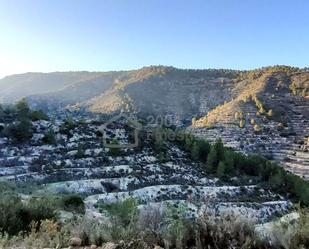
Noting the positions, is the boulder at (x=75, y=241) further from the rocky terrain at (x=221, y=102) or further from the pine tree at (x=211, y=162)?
the rocky terrain at (x=221, y=102)

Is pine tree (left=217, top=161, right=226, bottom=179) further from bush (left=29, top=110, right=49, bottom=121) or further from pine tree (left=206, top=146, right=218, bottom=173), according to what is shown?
bush (left=29, top=110, right=49, bottom=121)

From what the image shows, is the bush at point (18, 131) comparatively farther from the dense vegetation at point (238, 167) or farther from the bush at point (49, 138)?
the dense vegetation at point (238, 167)

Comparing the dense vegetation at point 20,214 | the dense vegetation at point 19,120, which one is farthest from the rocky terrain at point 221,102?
the dense vegetation at point 20,214

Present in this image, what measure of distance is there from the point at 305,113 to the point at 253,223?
120 metres

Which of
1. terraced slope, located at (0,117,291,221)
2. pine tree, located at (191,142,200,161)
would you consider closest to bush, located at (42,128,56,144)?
terraced slope, located at (0,117,291,221)

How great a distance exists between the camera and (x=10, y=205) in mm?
11344

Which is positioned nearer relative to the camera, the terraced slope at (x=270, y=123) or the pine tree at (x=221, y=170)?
the pine tree at (x=221, y=170)

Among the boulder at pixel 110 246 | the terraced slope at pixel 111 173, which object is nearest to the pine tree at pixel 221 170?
the terraced slope at pixel 111 173

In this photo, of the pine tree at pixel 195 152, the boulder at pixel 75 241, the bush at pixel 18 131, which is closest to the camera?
the boulder at pixel 75 241

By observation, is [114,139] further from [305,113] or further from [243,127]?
[305,113]

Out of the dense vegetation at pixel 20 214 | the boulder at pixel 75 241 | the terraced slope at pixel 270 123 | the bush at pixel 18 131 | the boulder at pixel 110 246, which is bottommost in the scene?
the terraced slope at pixel 270 123

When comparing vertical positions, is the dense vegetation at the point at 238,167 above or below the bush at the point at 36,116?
below

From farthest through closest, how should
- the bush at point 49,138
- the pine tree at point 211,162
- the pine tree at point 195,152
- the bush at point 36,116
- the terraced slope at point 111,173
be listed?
the pine tree at point 195,152
the bush at point 36,116
the pine tree at point 211,162
the bush at point 49,138
the terraced slope at point 111,173

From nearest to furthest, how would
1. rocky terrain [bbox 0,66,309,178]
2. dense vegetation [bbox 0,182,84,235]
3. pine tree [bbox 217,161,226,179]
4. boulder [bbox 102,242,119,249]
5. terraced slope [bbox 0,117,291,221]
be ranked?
boulder [bbox 102,242,119,249]
dense vegetation [bbox 0,182,84,235]
terraced slope [bbox 0,117,291,221]
pine tree [bbox 217,161,226,179]
rocky terrain [bbox 0,66,309,178]
